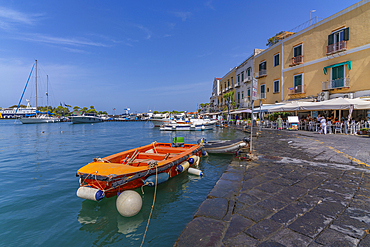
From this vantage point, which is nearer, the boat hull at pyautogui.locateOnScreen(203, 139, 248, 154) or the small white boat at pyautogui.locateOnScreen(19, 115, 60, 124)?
the boat hull at pyautogui.locateOnScreen(203, 139, 248, 154)

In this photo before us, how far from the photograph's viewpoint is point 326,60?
56.5ft

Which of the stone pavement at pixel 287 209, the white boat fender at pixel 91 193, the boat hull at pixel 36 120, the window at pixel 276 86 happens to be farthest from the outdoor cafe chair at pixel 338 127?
the boat hull at pixel 36 120

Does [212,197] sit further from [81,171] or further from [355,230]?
[81,171]

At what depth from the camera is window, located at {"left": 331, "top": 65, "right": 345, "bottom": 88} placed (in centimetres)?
1590

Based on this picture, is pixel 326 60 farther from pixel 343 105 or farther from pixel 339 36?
pixel 343 105

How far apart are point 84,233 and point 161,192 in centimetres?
233

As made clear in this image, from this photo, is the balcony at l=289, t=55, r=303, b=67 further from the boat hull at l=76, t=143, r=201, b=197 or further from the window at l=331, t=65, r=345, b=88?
the boat hull at l=76, t=143, r=201, b=197

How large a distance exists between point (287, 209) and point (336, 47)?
766 inches

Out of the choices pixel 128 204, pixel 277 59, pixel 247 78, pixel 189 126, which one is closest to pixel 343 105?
pixel 277 59

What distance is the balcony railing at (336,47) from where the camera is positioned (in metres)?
15.6

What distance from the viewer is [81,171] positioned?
15.2ft

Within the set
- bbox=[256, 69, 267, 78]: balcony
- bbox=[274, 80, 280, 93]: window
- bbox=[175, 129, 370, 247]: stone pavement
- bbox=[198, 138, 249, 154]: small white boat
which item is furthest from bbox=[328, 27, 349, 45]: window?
bbox=[175, 129, 370, 247]: stone pavement

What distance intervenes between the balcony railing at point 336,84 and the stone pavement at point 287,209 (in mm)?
13582

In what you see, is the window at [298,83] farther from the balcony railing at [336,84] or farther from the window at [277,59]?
the window at [277,59]
